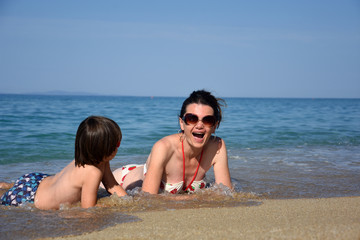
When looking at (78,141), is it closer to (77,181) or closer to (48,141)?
(77,181)

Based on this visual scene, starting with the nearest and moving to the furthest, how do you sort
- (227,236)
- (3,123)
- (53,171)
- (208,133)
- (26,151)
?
(227,236), (208,133), (53,171), (26,151), (3,123)

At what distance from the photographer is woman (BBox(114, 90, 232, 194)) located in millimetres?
4016

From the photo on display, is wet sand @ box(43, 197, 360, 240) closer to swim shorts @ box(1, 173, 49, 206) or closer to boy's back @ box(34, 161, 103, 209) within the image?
boy's back @ box(34, 161, 103, 209)

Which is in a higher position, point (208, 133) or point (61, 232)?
point (208, 133)

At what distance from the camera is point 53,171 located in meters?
6.59

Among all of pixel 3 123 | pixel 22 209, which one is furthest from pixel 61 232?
pixel 3 123

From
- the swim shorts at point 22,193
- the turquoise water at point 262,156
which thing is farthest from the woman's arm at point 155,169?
the turquoise water at point 262,156

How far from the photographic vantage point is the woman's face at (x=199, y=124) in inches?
157

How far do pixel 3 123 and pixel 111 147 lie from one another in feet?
37.4

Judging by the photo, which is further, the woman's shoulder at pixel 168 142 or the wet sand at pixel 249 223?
the woman's shoulder at pixel 168 142

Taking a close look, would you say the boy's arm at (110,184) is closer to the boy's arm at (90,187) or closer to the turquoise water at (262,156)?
the boy's arm at (90,187)

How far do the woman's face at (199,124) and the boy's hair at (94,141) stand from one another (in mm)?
876

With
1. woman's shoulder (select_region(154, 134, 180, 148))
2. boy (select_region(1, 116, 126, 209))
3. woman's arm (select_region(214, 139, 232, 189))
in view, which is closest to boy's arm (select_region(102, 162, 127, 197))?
boy (select_region(1, 116, 126, 209))

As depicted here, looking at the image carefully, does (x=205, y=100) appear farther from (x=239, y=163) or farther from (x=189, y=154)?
(x=239, y=163)
